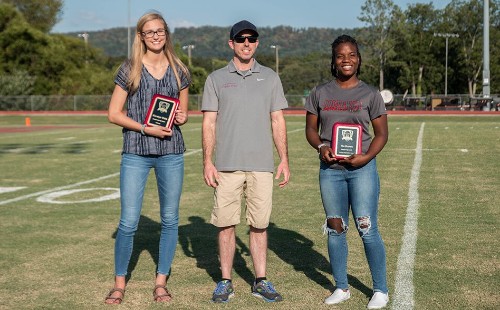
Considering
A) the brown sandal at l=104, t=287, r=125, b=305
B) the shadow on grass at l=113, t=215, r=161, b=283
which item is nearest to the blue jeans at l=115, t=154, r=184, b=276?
the brown sandal at l=104, t=287, r=125, b=305

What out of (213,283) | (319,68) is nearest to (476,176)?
(213,283)

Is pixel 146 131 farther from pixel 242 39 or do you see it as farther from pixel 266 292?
pixel 266 292

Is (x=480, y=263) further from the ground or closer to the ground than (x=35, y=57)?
closer to the ground

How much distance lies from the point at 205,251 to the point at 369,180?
2407 millimetres

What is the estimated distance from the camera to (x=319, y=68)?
124500 mm

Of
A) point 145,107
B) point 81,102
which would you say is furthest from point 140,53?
point 81,102

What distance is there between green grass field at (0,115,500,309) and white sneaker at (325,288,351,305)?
59 millimetres

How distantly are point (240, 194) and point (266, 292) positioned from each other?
71 centimetres

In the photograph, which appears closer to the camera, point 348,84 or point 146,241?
point 348,84

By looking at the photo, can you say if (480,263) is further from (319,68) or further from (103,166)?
(319,68)

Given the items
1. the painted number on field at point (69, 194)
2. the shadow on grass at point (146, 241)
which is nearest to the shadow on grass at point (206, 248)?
the shadow on grass at point (146, 241)

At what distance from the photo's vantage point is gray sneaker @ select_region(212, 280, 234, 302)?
5.17 m

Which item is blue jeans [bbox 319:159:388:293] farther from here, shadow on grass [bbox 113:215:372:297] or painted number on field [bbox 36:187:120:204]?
painted number on field [bbox 36:187:120:204]

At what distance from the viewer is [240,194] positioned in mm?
5293
